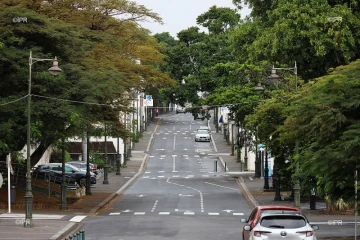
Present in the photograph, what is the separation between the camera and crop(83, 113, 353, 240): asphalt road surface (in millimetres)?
33375

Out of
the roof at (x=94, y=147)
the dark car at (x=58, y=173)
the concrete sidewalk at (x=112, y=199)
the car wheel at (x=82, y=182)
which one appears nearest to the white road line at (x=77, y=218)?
the concrete sidewalk at (x=112, y=199)

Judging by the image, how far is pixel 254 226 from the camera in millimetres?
23766

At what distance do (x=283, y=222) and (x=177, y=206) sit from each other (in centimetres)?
2415

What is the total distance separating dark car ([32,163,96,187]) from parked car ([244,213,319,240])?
37378 mm

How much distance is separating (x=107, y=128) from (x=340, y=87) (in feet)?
80.9

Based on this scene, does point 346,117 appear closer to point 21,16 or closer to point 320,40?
point 320,40

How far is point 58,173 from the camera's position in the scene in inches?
2419

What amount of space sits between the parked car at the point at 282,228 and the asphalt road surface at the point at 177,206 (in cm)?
786

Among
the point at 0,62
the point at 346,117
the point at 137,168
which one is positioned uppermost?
the point at 0,62

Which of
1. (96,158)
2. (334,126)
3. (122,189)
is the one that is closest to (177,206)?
(122,189)

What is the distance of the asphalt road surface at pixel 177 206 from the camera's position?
33375mm

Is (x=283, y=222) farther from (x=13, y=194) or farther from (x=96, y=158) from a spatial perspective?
(x=96, y=158)

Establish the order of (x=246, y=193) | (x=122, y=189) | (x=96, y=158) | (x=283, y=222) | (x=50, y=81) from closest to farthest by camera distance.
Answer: (x=283, y=222)
(x=50, y=81)
(x=246, y=193)
(x=122, y=189)
(x=96, y=158)

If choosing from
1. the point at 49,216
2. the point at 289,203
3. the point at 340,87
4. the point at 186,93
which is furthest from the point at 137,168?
the point at 340,87
